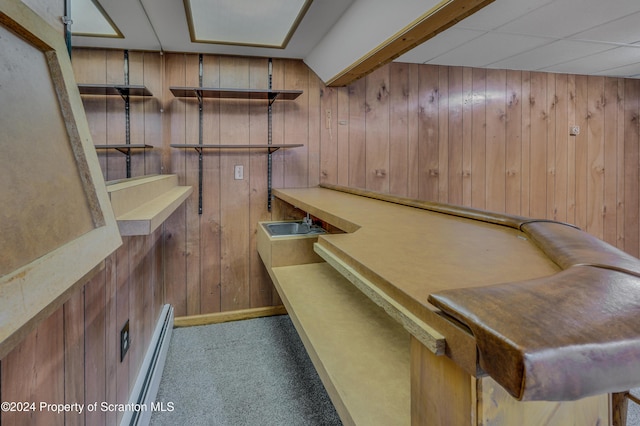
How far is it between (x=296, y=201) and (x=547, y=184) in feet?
9.35

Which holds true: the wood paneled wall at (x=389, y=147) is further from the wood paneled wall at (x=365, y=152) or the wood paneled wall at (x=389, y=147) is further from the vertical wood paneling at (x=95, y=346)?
the vertical wood paneling at (x=95, y=346)

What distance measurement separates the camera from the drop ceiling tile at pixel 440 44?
243 centimetres

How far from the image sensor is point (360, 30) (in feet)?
6.91

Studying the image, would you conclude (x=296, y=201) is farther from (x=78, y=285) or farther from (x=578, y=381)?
(x=578, y=381)

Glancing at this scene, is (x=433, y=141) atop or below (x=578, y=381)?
atop

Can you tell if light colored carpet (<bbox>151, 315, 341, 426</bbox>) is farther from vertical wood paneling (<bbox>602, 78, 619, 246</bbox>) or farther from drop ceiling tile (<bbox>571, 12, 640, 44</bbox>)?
vertical wood paneling (<bbox>602, 78, 619, 246</bbox>)

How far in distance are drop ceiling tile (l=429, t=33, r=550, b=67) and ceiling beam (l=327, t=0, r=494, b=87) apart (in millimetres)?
852

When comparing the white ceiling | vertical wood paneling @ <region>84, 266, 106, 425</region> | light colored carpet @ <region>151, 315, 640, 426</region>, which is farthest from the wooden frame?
light colored carpet @ <region>151, 315, 640, 426</region>

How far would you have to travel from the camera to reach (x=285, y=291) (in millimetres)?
1799

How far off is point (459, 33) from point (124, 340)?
271 centimetres

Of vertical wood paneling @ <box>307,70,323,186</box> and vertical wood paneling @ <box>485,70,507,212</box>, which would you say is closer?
vertical wood paneling @ <box>307,70,323,186</box>

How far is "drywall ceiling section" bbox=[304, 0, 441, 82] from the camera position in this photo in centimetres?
171

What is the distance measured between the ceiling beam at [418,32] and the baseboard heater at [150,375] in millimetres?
2175

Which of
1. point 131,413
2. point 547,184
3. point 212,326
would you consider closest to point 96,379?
point 131,413
